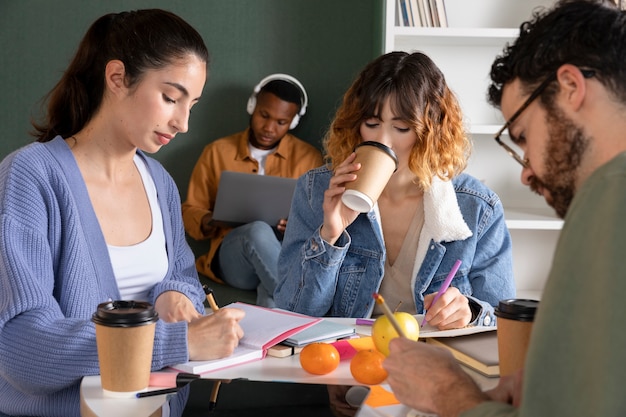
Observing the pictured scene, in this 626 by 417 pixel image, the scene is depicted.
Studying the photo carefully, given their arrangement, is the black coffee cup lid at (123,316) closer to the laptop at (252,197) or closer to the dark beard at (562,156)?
the dark beard at (562,156)

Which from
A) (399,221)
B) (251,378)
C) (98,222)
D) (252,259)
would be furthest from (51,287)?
(252,259)

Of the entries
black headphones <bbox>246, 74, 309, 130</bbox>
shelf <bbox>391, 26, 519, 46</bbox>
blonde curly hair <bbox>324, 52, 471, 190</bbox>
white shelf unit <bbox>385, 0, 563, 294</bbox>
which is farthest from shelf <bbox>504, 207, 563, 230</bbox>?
blonde curly hair <bbox>324, 52, 471, 190</bbox>

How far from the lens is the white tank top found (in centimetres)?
169

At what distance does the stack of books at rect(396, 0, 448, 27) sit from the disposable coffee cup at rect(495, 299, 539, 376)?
8.44 feet

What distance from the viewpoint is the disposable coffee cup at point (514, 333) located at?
1.24 metres

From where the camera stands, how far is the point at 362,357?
1269 millimetres

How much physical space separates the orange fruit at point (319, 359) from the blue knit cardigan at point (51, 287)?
20cm

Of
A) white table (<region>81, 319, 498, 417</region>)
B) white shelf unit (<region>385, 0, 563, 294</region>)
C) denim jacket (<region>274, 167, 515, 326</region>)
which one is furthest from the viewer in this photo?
white shelf unit (<region>385, 0, 563, 294</region>)

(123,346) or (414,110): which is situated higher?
(414,110)

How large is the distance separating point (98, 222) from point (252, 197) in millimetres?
2040

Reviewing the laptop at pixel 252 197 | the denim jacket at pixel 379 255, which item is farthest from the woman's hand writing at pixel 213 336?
the laptop at pixel 252 197

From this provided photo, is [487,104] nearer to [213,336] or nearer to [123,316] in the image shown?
[213,336]

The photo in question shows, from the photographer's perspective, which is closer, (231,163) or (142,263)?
(142,263)

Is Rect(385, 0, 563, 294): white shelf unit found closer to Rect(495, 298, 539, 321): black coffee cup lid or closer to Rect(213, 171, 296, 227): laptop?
Rect(213, 171, 296, 227): laptop
